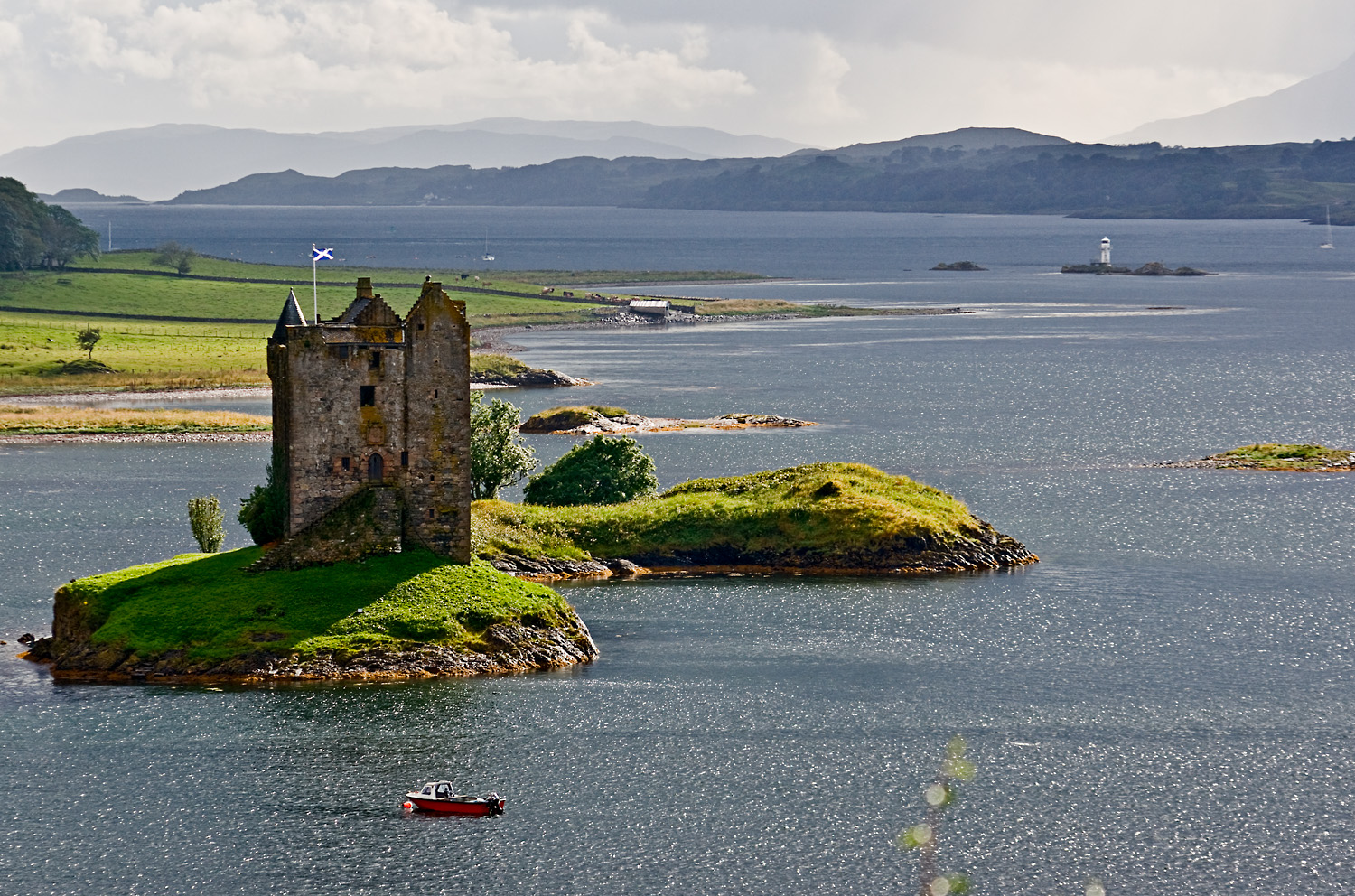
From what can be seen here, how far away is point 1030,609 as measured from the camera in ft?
300

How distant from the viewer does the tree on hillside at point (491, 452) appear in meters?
107

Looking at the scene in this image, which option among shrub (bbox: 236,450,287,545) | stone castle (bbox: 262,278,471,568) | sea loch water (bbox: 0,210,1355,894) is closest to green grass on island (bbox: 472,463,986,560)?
sea loch water (bbox: 0,210,1355,894)

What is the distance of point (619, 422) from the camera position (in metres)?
165

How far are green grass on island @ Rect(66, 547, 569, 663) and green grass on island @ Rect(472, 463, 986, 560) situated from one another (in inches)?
665

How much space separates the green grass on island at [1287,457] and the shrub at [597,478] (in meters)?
58.9

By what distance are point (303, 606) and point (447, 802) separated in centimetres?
1909

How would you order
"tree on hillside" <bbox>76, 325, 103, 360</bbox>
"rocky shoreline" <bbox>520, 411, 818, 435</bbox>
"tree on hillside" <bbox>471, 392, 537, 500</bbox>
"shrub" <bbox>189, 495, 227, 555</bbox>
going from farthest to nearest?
"tree on hillside" <bbox>76, 325, 103, 360</bbox>, "rocky shoreline" <bbox>520, 411, 818, 435</bbox>, "tree on hillside" <bbox>471, 392, 537, 500</bbox>, "shrub" <bbox>189, 495, 227, 555</bbox>

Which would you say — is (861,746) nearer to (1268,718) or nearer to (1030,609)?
(1268,718)

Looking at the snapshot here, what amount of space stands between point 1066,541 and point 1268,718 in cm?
3856

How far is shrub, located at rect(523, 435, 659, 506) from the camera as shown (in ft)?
357

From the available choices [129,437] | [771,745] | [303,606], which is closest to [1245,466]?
[771,745]

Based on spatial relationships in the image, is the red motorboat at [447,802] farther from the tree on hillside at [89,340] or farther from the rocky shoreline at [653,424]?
the tree on hillside at [89,340]

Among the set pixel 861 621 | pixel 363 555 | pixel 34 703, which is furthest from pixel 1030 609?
pixel 34 703

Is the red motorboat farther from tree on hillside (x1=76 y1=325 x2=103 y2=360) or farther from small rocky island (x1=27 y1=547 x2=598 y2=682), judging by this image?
tree on hillside (x1=76 y1=325 x2=103 y2=360)
